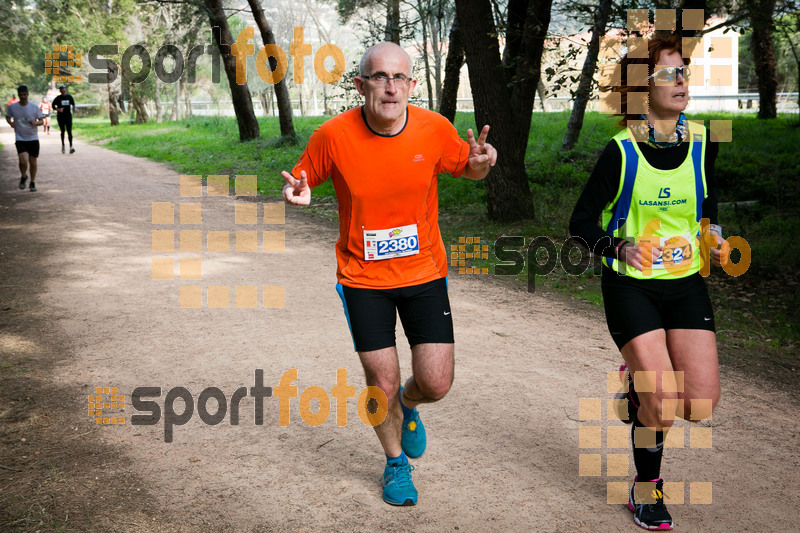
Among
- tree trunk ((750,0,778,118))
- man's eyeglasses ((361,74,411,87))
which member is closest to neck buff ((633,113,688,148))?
man's eyeglasses ((361,74,411,87))

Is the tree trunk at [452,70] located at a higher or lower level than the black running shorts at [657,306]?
higher

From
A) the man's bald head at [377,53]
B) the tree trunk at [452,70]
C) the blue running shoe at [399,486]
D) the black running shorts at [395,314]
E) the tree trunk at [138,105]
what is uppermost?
the tree trunk at [138,105]

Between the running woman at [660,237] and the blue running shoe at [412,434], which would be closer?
the running woman at [660,237]

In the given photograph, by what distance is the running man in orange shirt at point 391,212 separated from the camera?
12.0ft

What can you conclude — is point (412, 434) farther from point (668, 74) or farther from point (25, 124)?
point (25, 124)

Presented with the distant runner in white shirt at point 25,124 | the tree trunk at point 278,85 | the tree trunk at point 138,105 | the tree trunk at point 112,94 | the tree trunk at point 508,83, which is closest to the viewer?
the tree trunk at point 508,83

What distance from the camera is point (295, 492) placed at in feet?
13.3

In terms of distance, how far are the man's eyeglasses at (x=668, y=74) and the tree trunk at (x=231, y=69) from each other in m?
24.5

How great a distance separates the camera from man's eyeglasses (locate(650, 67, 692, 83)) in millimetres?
3424

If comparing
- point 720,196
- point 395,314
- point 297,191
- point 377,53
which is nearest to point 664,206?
point 395,314

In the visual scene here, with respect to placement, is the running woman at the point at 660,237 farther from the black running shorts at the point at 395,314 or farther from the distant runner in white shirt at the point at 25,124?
the distant runner in white shirt at the point at 25,124

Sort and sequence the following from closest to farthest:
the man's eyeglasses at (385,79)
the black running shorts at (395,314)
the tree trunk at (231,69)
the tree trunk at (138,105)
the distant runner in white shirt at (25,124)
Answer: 1. the man's eyeglasses at (385,79)
2. the black running shorts at (395,314)
3. the distant runner in white shirt at (25,124)
4. the tree trunk at (231,69)
5. the tree trunk at (138,105)

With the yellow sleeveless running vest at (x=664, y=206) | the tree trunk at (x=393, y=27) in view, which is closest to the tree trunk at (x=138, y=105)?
the tree trunk at (x=393, y=27)

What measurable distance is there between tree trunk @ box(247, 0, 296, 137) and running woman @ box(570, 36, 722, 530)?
21.7m
